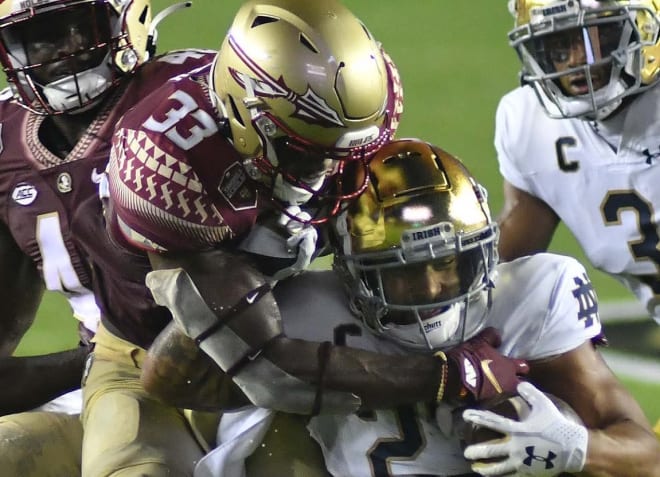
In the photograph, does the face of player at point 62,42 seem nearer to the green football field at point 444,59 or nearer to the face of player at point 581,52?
the face of player at point 581,52

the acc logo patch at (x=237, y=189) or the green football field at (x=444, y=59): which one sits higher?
the acc logo patch at (x=237, y=189)

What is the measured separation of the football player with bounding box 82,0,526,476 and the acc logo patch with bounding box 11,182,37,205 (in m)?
0.47

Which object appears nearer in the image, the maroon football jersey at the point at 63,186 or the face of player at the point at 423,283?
the face of player at the point at 423,283

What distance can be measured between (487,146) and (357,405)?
2885 mm

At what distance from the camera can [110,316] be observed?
9.39ft

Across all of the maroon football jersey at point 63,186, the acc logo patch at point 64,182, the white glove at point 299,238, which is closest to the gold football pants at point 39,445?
the maroon football jersey at point 63,186

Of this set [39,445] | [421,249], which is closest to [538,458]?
[421,249]

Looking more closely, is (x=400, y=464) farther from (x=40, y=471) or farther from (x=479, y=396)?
(x=40, y=471)

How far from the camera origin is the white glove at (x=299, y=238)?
2.45 meters

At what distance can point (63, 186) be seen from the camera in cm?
294

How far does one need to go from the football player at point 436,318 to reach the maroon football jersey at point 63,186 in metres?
0.64

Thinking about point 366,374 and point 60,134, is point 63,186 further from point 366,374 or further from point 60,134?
point 366,374

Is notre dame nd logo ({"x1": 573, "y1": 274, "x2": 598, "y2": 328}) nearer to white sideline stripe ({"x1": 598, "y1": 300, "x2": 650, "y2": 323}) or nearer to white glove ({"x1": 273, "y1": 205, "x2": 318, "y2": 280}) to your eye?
white glove ({"x1": 273, "y1": 205, "x2": 318, "y2": 280})

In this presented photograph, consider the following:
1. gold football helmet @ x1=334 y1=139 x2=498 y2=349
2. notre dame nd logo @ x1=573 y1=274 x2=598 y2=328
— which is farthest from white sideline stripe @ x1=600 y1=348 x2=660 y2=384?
gold football helmet @ x1=334 y1=139 x2=498 y2=349
